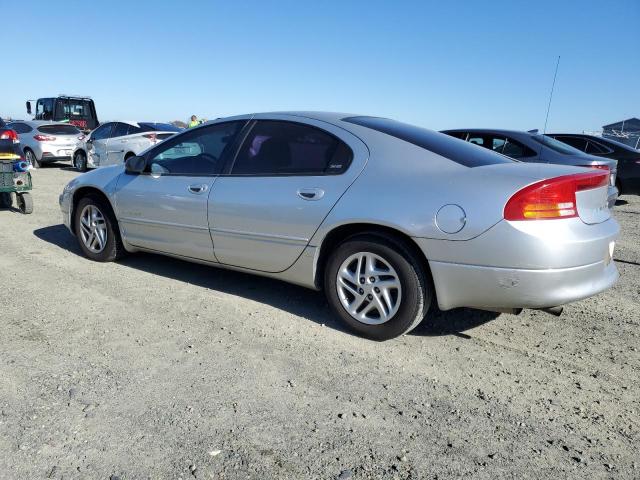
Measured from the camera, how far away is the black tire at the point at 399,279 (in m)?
3.13

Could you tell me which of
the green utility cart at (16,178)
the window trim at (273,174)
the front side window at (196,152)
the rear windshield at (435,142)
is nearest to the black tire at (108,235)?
the front side window at (196,152)

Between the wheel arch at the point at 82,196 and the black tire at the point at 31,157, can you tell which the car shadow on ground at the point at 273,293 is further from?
the black tire at the point at 31,157

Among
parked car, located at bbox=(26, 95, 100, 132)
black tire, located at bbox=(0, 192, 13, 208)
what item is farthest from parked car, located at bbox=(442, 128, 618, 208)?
parked car, located at bbox=(26, 95, 100, 132)

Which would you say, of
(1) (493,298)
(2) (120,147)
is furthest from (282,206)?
(2) (120,147)

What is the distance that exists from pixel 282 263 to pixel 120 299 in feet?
4.56

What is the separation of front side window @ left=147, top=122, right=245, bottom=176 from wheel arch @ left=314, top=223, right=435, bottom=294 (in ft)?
3.93

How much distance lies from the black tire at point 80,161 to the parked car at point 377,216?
11.3 metres

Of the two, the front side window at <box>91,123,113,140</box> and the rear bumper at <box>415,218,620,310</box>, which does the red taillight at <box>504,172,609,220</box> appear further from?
the front side window at <box>91,123,113,140</box>

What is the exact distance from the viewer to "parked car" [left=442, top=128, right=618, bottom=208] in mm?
7512

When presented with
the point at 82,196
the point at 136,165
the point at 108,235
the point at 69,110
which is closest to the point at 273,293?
the point at 136,165

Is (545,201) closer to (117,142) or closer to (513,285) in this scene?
(513,285)

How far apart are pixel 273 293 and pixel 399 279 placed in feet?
4.70

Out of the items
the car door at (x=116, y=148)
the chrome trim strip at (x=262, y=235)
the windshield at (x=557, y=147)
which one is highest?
the windshield at (x=557, y=147)

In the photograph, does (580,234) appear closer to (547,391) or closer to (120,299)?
(547,391)
